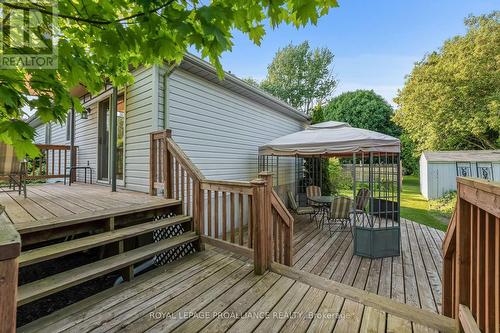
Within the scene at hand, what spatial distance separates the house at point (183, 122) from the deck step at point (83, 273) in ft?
6.60

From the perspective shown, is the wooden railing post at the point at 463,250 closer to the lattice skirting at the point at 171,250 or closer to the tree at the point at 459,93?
the lattice skirting at the point at 171,250

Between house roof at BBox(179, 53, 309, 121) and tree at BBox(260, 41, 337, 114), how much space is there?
12762 millimetres

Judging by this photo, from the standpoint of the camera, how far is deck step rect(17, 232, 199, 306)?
195 cm

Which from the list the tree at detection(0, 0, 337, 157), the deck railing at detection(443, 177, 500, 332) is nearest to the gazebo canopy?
the deck railing at detection(443, 177, 500, 332)

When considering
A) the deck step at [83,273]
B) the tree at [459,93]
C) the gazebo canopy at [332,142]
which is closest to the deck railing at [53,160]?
the deck step at [83,273]

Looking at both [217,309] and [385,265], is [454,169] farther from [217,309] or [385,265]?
[217,309]

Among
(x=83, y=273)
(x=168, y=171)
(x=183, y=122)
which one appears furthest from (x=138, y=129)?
(x=83, y=273)

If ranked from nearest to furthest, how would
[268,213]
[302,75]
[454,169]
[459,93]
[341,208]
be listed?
[268,213], [341,208], [454,169], [459,93], [302,75]

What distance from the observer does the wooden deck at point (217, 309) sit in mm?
1874

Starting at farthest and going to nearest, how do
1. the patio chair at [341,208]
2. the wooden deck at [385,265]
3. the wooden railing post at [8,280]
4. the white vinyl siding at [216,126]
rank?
the patio chair at [341,208] → the white vinyl siding at [216,126] → the wooden deck at [385,265] → the wooden railing post at [8,280]

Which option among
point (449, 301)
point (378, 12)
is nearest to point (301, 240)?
point (449, 301)

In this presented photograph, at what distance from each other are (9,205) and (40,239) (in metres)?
1.70

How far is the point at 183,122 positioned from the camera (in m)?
4.99

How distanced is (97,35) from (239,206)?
89.4 inches
